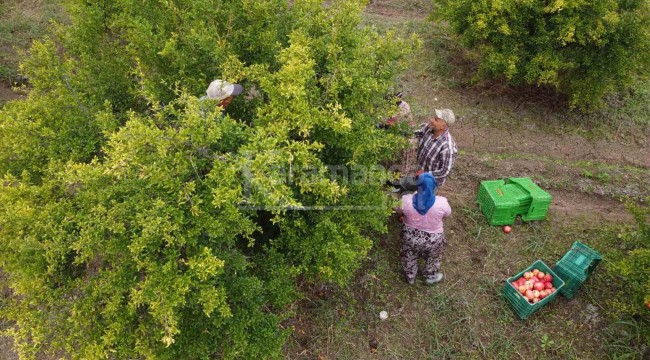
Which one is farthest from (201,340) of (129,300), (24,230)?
(24,230)

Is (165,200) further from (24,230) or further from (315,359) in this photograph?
(315,359)

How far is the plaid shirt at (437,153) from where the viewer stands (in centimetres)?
534

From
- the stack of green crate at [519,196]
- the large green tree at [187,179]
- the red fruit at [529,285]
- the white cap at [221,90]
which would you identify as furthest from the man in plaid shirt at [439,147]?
the white cap at [221,90]

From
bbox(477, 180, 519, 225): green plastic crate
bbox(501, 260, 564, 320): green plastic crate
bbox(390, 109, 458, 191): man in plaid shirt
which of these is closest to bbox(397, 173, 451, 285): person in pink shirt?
bbox(390, 109, 458, 191): man in plaid shirt

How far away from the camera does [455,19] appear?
8445 mm

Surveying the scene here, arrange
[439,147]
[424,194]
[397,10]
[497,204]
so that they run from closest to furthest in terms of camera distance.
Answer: [424,194] → [439,147] → [497,204] → [397,10]

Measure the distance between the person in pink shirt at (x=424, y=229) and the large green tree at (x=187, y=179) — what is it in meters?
0.54

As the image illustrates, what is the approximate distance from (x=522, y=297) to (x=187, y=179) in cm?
429

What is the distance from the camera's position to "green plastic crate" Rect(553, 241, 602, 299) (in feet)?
17.3

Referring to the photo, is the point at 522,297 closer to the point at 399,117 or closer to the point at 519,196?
the point at 519,196

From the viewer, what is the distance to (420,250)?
528 centimetres

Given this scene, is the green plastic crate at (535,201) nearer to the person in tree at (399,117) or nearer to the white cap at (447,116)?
the white cap at (447,116)

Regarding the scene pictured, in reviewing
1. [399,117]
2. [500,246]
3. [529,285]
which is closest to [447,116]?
[399,117]

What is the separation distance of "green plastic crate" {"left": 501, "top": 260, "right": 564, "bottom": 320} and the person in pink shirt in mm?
885
